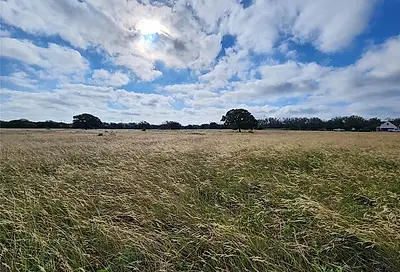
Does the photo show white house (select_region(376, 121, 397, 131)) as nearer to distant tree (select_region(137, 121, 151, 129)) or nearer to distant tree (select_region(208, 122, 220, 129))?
distant tree (select_region(208, 122, 220, 129))

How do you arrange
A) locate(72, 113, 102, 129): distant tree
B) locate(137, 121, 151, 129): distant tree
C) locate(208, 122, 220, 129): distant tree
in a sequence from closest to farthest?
locate(72, 113, 102, 129): distant tree → locate(137, 121, 151, 129): distant tree → locate(208, 122, 220, 129): distant tree

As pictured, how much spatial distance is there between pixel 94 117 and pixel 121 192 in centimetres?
11077

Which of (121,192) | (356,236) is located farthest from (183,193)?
(356,236)

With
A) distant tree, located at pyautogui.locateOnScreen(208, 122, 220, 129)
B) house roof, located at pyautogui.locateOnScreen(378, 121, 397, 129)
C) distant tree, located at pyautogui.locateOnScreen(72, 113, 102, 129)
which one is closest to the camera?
distant tree, located at pyautogui.locateOnScreen(72, 113, 102, 129)

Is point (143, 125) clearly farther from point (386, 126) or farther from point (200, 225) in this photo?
point (386, 126)

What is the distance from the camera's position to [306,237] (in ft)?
10.2

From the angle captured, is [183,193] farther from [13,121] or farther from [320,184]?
[13,121]

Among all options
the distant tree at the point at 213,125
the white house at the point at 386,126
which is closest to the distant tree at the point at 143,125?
the distant tree at the point at 213,125

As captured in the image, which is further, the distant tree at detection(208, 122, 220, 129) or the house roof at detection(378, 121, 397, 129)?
the house roof at detection(378, 121, 397, 129)

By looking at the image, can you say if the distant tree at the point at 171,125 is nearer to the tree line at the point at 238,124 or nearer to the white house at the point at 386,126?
the tree line at the point at 238,124

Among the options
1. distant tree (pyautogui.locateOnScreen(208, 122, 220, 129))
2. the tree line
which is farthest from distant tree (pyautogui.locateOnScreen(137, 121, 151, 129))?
distant tree (pyautogui.locateOnScreen(208, 122, 220, 129))

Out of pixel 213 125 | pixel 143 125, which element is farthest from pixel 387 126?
pixel 143 125

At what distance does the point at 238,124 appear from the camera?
274ft

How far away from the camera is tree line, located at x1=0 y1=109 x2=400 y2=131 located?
83.5 metres
